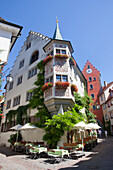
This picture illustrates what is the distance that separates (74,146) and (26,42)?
2159 cm

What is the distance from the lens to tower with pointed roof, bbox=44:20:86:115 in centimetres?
1340

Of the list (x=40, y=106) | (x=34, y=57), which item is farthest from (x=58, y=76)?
(x=34, y=57)

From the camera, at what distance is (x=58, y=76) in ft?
48.2

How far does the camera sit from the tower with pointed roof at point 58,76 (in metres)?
13.4

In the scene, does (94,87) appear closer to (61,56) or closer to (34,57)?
(34,57)

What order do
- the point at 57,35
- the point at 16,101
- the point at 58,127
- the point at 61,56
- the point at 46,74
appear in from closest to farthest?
1. the point at 58,127
2. the point at 61,56
3. the point at 46,74
4. the point at 57,35
5. the point at 16,101

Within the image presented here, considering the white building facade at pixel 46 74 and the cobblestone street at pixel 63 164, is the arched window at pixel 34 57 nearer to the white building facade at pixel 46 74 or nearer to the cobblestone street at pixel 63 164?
the white building facade at pixel 46 74

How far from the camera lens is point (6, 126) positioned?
69.7 ft

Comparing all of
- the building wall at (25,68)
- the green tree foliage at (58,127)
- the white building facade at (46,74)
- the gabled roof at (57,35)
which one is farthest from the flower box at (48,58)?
the green tree foliage at (58,127)

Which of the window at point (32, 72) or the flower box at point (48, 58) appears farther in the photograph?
the window at point (32, 72)

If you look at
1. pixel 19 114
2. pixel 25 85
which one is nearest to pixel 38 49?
pixel 25 85

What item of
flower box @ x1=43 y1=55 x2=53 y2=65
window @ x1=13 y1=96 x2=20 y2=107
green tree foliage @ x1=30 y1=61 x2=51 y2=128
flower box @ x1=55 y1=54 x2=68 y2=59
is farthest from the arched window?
flower box @ x1=55 y1=54 x2=68 y2=59

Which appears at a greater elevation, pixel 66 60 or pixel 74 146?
pixel 66 60

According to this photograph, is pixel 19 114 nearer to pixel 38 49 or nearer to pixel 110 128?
pixel 38 49
